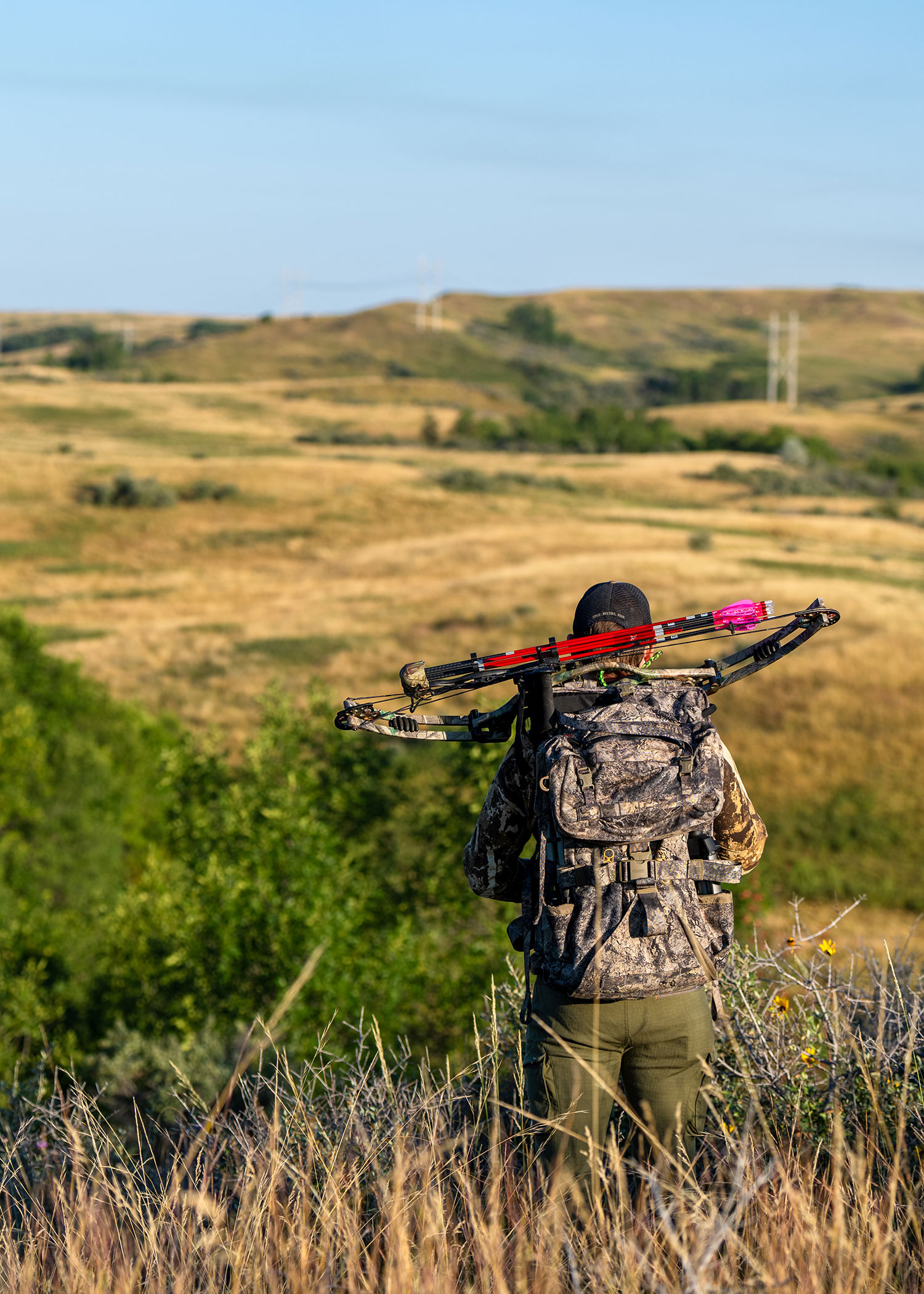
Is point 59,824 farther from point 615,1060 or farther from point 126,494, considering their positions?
point 126,494

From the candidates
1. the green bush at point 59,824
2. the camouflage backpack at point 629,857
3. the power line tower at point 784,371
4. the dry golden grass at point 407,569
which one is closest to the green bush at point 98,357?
the dry golden grass at point 407,569

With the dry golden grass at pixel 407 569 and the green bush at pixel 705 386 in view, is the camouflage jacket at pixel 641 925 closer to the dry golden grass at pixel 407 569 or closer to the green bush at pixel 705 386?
the dry golden grass at pixel 407 569

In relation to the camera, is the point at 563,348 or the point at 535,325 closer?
the point at 563,348

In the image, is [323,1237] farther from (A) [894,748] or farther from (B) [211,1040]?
(A) [894,748]

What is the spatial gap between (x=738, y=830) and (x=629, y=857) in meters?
0.40

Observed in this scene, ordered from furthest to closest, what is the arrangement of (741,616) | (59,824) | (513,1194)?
(59,824) < (741,616) < (513,1194)

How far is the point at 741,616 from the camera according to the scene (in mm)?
3738

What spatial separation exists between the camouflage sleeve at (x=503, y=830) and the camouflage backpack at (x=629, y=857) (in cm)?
21

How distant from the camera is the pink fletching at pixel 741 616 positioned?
372 centimetres

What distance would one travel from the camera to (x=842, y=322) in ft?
570

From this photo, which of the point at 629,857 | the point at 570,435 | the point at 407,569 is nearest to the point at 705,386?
the point at 570,435

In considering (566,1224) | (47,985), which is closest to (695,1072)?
(566,1224)

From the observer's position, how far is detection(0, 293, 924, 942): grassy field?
25828mm

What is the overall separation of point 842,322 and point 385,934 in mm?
178436
